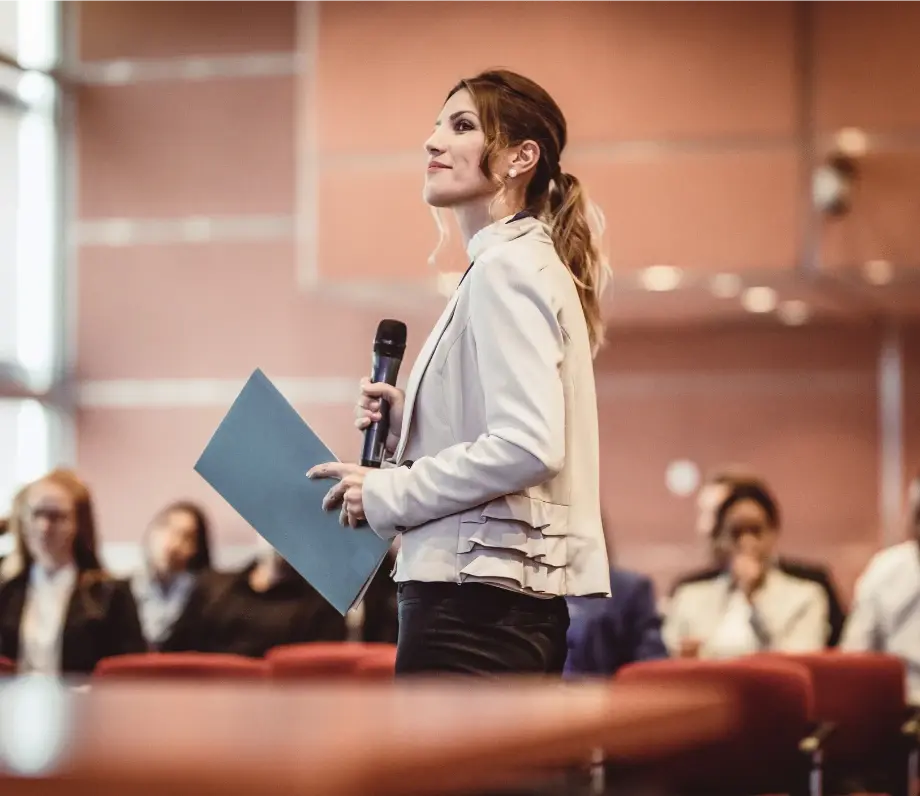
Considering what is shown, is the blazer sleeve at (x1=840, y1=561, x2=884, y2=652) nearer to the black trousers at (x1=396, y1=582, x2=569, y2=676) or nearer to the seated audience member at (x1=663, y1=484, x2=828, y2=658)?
the seated audience member at (x1=663, y1=484, x2=828, y2=658)

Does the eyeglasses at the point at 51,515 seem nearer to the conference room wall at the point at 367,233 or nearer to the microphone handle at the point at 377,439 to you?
the conference room wall at the point at 367,233

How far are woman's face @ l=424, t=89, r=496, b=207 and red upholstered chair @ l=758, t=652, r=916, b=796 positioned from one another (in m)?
2.27

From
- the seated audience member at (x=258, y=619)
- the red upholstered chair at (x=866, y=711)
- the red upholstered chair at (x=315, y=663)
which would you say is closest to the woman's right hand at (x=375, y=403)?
the red upholstered chair at (x=315, y=663)

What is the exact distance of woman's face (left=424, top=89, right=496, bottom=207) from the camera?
2.28 m

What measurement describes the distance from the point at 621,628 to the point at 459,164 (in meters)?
2.75

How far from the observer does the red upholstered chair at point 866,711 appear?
4180 millimetres

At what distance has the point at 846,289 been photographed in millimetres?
6727

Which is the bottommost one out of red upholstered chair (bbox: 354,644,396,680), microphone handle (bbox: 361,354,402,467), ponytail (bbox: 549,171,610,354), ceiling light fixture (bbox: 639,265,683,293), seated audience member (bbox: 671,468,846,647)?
red upholstered chair (bbox: 354,644,396,680)

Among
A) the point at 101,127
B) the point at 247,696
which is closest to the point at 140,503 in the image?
the point at 101,127

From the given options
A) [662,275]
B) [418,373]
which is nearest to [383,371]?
[418,373]

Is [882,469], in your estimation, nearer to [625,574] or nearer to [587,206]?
[625,574]

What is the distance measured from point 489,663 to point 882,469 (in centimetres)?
582

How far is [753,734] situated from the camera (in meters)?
3.51

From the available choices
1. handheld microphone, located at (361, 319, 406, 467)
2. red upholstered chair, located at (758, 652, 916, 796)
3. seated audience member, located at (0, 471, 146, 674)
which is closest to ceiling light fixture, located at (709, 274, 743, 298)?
red upholstered chair, located at (758, 652, 916, 796)
